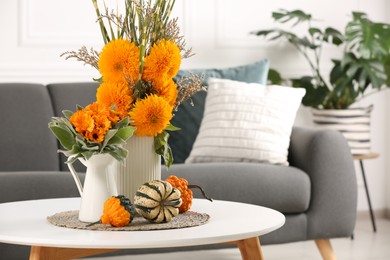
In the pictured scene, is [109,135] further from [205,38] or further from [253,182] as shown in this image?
[205,38]

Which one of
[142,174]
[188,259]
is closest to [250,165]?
[188,259]

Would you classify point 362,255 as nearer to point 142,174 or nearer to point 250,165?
point 250,165

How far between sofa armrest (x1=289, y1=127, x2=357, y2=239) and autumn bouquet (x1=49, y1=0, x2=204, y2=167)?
56.3 inches

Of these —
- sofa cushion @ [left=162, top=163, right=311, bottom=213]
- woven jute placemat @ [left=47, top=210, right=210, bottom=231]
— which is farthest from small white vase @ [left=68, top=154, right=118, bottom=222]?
sofa cushion @ [left=162, top=163, right=311, bottom=213]

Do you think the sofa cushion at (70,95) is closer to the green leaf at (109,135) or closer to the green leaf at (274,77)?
the green leaf at (274,77)

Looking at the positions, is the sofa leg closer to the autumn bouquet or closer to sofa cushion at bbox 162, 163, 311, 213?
sofa cushion at bbox 162, 163, 311, 213

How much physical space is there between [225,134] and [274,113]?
0.24 m

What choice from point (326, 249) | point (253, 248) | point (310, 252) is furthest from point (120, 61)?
point (310, 252)

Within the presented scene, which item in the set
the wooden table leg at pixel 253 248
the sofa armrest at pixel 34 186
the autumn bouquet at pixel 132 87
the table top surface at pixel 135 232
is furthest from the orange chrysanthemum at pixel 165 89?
the sofa armrest at pixel 34 186

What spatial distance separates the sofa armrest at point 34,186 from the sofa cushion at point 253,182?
0.40 m

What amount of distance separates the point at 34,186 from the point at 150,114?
1.09 m

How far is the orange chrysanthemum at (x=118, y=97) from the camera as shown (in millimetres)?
1918

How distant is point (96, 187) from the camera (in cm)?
191

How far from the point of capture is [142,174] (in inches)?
78.1
